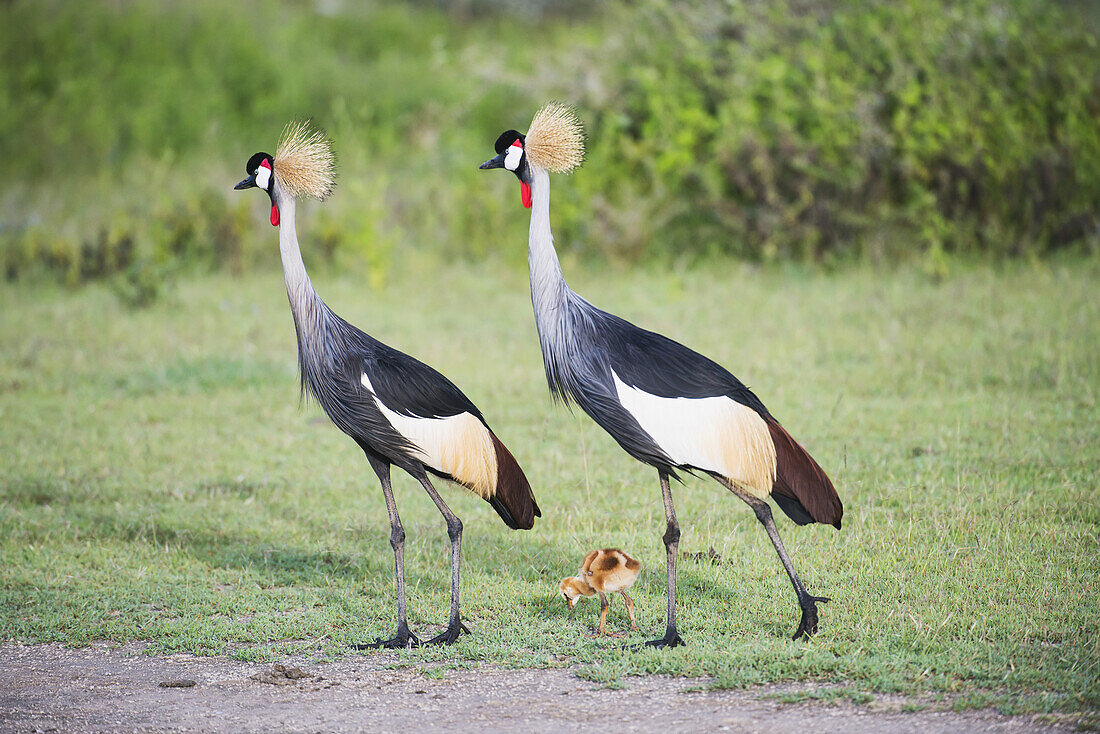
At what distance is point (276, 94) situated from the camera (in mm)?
18906

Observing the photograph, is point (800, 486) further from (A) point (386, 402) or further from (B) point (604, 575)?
(A) point (386, 402)

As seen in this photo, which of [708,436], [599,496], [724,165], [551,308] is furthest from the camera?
[724,165]

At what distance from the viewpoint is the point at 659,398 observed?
487 cm

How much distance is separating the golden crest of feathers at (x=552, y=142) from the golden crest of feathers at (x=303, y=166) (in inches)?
34.0

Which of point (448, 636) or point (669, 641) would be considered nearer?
point (669, 641)

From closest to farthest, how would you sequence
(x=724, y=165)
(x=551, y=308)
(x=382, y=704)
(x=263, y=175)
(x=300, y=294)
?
(x=382, y=704) < (x=551, y=308) < (x=300, y=294) < (x=263, y=175) < (x=724, y=165)

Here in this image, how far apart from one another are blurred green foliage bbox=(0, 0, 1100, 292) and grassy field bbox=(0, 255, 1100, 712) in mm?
846

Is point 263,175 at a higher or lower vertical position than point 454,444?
higher

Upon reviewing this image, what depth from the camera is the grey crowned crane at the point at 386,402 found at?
504 cm

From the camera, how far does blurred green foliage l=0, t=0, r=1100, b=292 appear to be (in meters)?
11.8

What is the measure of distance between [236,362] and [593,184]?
459cm

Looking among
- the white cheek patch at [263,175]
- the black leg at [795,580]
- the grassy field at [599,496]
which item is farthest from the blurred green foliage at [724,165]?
the black leg at [795,580]

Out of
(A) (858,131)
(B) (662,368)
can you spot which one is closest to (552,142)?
(B) (662,368)

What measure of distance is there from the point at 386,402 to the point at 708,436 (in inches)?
50.1
